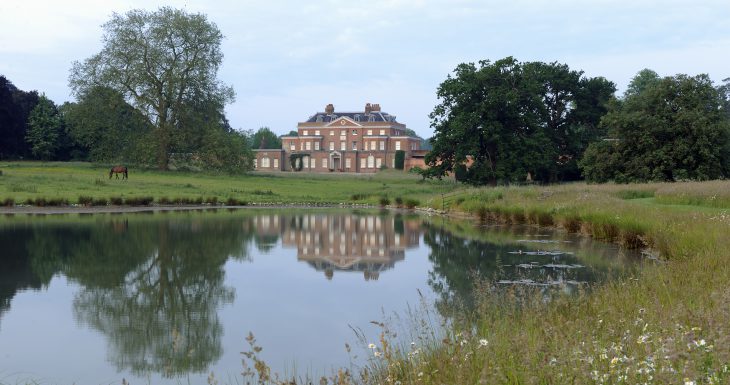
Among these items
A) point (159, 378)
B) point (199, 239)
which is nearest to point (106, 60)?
point (199, 239)

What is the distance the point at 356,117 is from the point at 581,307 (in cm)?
11518

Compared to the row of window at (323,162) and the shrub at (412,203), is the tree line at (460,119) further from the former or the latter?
the row of window at (323,162)

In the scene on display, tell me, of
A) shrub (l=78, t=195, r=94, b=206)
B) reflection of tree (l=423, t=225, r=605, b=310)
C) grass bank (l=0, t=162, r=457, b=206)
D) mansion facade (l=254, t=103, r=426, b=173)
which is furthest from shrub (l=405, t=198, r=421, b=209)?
mansion facade (l=254, t=103, r=426, b=173)

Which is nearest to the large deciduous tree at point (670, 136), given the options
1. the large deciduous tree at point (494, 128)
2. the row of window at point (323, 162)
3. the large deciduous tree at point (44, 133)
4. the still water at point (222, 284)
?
the large deciduous tree at point (494, 128)

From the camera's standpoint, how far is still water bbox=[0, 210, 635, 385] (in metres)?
9.93

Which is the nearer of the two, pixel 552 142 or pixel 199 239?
pixel 199 239

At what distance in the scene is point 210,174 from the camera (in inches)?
2574

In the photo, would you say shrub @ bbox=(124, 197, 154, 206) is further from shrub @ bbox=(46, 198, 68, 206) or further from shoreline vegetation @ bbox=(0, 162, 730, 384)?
shrub @ bbox=(46, 198, 68, 206)

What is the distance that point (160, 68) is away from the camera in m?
66.2

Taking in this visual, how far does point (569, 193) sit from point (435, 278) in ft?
61.1

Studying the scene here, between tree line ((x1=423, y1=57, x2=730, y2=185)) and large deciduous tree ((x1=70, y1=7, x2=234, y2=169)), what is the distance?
23.6 meters

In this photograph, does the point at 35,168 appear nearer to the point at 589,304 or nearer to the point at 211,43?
the point at 211,43

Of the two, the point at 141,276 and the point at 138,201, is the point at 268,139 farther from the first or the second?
the point at 141,276

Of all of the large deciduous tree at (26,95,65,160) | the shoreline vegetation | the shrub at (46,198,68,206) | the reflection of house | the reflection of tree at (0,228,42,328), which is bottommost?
the reflection of house
